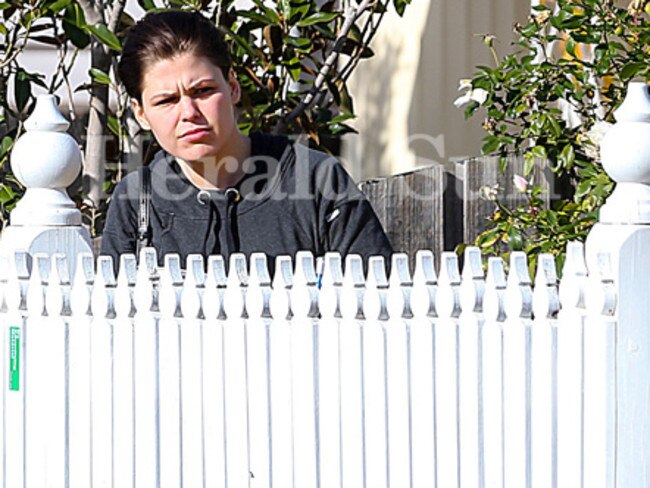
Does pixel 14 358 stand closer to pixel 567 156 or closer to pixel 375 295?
pixel 375 295

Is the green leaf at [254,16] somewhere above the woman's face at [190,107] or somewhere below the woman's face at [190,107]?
above

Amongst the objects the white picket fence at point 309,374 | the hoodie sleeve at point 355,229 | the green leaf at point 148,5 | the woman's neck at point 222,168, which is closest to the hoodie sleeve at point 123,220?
the woman's neck at point 222,168

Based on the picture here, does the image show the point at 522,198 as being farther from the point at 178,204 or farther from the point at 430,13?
the point at 178,204

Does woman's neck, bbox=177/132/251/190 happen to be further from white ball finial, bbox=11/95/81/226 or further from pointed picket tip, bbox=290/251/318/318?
pointed picket tip, bbox=290/251/318/318

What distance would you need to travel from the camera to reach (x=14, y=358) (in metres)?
3.05

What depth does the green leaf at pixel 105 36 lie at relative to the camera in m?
4.53

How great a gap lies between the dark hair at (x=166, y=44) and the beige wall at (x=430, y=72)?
8.47ft

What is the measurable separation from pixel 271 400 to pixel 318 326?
18 cm

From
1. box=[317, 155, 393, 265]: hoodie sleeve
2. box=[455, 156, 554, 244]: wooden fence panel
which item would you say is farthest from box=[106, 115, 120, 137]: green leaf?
box=[317, 155, 393, 265]: hoodie sleeve

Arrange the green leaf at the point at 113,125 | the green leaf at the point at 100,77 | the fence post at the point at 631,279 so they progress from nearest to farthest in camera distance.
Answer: the fence post at the point at 631,279, the green leaf at the point at 100,77, the green leaf at the point at 113,125

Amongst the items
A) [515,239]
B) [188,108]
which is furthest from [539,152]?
[188,108]

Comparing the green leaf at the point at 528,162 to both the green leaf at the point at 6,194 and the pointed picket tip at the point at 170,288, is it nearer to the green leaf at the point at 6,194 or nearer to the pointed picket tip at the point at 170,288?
the green leaf at the point at 6,194

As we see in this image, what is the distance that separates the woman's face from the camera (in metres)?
3.24

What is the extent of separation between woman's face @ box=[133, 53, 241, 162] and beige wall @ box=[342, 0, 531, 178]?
266 cm
